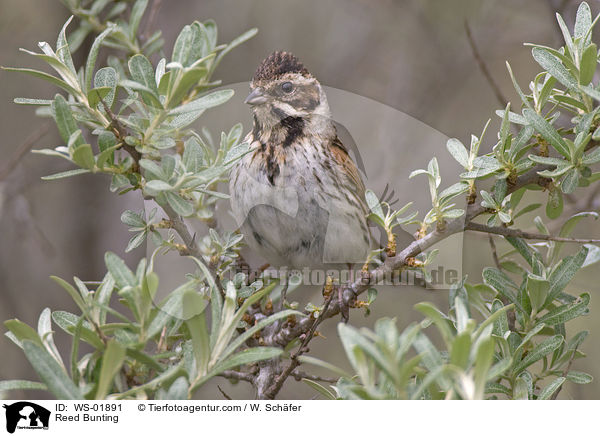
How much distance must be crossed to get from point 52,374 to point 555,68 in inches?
50.3

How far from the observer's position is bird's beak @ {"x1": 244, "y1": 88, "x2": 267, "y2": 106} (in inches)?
96.0

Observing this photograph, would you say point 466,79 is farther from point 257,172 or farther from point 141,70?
point 141,70

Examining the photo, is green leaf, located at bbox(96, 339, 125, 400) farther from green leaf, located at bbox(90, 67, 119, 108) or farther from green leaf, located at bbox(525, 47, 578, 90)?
green leaf, located at bbox(525, 47, 578, 90)

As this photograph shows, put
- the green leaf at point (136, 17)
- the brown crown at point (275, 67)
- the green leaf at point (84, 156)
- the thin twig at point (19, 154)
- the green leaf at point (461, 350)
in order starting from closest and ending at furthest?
the green leaf at point (461, 350), the green leaf at point (84, 156), the green leaf at point (136, 17), the brown crown at point (275, 67), the thin twig at point (19, 154)

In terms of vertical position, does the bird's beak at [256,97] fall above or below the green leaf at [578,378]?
above

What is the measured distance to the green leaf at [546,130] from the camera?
62.3 inches

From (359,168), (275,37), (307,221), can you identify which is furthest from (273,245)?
(275,37)

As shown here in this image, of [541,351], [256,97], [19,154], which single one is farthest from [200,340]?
[19,154]

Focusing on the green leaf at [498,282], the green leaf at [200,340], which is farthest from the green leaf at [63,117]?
the green leaf at [498,282]

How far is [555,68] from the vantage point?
1.60m

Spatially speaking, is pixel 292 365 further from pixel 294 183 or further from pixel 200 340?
pixel 294 183

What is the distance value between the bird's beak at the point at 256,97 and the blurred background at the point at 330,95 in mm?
181

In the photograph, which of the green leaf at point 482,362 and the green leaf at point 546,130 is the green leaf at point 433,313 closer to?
the green leaf at point 482,362

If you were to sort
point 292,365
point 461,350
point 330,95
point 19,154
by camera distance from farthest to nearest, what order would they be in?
point 19,154 < point 330,95 < point 292,365 < point 461,350
